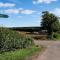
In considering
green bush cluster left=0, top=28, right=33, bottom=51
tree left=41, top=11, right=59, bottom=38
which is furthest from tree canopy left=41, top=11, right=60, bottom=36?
green bush cluster left=0, top=28, right=33, bottom=51

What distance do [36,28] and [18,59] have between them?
→ 5757 centimetres

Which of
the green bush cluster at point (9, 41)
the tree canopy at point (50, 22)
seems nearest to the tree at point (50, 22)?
the tree canopy at point (50, 22)

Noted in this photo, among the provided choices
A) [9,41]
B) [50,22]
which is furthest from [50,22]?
[9,41]

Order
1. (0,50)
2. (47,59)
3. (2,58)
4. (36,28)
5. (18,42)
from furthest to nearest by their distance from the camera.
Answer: (36,28), (18,42), (0,50), (47,59), (2,58)

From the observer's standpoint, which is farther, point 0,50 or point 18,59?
point 0,50

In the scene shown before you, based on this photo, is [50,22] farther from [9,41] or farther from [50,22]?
[9,41]

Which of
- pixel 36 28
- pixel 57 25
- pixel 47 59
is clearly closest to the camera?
pixel 47 59

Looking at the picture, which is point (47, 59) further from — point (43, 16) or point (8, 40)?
point (43, 16)

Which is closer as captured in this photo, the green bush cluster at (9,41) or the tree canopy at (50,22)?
the green bush cluster at (9,41)

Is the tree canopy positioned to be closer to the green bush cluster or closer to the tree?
the tree

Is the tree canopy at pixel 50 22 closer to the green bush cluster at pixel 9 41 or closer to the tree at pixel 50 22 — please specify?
the tree at pixel 50 22

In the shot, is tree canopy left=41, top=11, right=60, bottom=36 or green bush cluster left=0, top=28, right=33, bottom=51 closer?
green bush cluster left=0, top=28, right=33, bottom=51

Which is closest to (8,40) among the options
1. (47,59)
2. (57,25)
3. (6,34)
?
(6,34)

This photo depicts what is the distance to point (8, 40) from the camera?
22.4m
